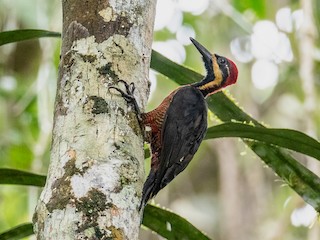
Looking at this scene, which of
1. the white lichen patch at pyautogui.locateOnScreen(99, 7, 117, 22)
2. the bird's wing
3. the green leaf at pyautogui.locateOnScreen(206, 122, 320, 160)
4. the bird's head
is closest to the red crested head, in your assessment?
the bird's head

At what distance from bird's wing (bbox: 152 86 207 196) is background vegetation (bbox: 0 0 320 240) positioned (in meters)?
0.09

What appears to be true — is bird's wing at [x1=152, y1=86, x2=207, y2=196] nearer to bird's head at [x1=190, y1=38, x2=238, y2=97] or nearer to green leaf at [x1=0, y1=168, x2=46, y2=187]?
bird's head at [x1=190, y1=38, x2=238, y2=97]

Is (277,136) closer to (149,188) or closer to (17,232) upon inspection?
(149,188)

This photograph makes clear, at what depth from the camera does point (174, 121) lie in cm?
255

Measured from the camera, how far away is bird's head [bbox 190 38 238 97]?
277cm

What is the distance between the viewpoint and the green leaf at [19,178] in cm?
223

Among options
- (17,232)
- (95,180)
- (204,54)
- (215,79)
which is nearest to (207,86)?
(215,79)

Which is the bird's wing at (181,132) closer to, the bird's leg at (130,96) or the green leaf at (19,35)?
the bird's leg at (130,96)

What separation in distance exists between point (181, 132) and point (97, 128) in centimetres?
72

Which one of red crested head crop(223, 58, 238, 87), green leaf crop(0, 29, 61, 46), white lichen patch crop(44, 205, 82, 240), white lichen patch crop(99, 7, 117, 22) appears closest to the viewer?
white lichen patch crop(44, 205, 82, 240)

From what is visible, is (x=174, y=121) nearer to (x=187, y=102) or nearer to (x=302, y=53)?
(x=187, y=102)

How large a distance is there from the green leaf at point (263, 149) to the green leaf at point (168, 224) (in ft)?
1.16

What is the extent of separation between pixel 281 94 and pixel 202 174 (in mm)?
1915

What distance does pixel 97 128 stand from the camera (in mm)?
1828
